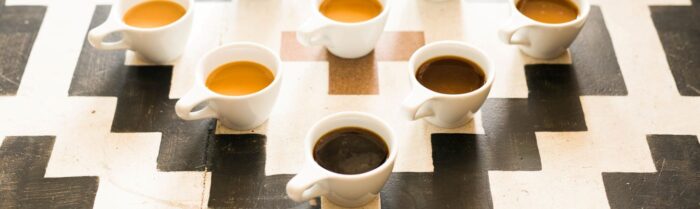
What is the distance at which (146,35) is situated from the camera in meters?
1.09

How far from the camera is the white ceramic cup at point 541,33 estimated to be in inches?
43.1

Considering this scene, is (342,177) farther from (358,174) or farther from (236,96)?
(236,96)

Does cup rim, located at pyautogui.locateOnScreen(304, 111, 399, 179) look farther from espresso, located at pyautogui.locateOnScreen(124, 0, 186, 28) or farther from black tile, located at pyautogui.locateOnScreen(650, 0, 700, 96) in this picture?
black tile, located at pyautogui.locateOnScreen(650, 0, 700, 96)

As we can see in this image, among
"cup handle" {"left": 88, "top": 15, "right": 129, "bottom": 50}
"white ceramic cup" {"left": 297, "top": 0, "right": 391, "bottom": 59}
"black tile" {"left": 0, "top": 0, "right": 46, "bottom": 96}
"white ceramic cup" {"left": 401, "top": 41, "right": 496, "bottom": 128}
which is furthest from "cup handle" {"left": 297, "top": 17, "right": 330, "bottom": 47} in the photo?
"black tile" {"left": 0, "top": 0, "right": 46, "bottom": 96}

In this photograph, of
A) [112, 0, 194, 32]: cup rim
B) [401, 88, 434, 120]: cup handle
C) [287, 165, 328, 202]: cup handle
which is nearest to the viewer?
[287, 165, 328, 202]: cup handle

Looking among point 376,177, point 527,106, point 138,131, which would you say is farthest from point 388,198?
point 138,131

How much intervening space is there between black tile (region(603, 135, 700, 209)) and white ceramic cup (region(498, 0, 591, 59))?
191 mm

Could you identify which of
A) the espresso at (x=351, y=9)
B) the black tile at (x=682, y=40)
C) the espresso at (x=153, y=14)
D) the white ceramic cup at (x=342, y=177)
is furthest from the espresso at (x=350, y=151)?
the black tile at (x=682, y=40)

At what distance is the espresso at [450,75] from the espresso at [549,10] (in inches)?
6.5

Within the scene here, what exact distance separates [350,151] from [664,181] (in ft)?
1.45

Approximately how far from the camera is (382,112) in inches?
43.6

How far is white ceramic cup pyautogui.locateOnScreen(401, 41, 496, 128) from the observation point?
3.24 ft

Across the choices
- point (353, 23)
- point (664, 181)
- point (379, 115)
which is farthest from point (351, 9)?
point (664, 181)

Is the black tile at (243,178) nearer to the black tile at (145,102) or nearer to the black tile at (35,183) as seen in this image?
the black tile at (145,102)
